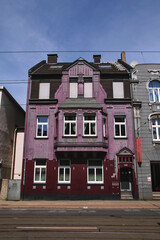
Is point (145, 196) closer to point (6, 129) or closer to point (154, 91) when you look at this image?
point (154, 91)

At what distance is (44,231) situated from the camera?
289 inches

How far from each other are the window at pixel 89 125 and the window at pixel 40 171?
15.4ft

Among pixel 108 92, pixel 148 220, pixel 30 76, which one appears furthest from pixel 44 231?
pixel 30 76

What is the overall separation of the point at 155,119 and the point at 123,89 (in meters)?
4.22

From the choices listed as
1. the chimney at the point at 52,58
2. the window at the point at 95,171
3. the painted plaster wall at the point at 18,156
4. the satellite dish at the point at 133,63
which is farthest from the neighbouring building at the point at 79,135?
the chimney at the point at 52,58

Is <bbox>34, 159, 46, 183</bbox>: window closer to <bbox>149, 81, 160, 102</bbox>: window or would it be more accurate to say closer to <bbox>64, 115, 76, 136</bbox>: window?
<bbox>64, 115, 76, 136</bbox>: window

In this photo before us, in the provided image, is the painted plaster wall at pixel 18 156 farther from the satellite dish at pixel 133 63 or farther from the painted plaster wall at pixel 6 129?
the satellite dish at pixel 133 63

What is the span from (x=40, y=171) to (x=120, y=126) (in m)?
8.46

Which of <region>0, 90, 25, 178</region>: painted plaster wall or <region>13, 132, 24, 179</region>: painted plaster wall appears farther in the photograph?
<region>13, 132, 24, 179</region>: painted plaster wall

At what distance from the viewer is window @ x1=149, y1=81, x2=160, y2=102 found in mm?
19578

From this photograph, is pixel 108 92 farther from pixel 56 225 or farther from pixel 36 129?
pixel 56 225

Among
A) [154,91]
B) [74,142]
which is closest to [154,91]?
[154,91]

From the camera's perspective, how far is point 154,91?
64.8 ft

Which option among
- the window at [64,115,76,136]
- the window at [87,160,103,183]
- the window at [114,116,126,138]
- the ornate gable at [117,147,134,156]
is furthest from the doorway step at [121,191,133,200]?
the window at [64,115,76,136]
